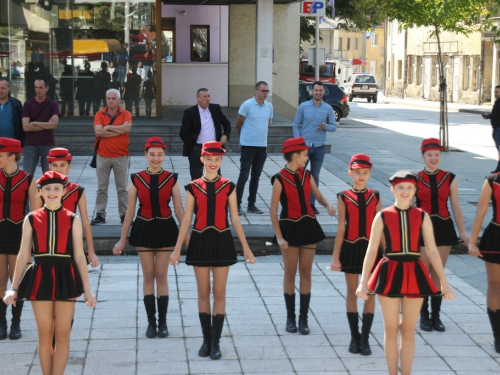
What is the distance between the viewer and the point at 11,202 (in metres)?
7.61

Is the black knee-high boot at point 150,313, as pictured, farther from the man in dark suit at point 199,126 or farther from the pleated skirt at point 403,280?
the man in dark suit at point 199,126

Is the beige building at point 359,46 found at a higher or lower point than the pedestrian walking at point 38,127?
higher

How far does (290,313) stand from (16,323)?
2507 millimetres

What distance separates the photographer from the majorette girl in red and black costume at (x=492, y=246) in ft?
24.2

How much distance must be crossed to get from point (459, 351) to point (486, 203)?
1.31 meters

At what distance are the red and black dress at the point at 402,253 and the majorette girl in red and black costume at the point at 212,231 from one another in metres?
1.34

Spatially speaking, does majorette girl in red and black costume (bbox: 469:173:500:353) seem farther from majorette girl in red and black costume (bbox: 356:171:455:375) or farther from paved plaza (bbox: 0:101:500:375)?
majorette girl in red and black costume (bbox: 356:171:455:375)

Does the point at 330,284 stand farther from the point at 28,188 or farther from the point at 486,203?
the point at 28,188

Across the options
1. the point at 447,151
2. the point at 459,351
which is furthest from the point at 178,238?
the point at 447,151

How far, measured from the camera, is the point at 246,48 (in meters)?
28.8

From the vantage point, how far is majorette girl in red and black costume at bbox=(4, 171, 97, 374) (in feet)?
20.0

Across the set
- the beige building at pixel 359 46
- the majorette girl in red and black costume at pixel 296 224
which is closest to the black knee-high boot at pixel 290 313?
the majorette girl in red and black costume at pixel 296 224

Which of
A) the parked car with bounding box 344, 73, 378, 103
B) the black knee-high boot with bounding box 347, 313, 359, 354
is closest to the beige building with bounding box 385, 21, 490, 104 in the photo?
the parked car with bounding box 344, 73, 378, 103

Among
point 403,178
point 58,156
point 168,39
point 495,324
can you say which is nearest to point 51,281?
point 58,156
